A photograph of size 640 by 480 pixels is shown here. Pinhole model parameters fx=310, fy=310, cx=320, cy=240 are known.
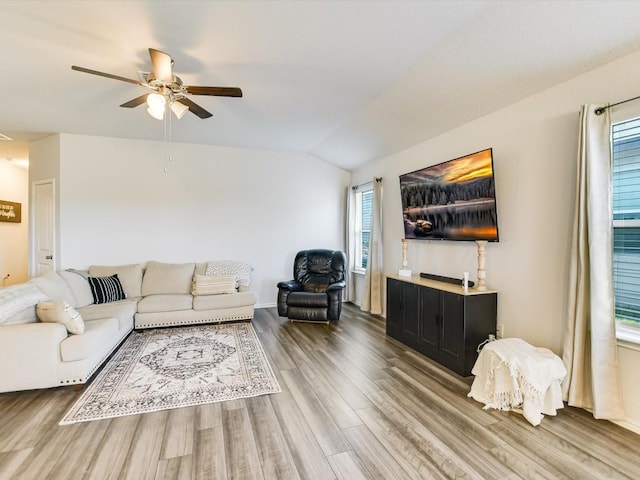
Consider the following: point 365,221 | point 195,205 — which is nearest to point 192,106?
point 195,205

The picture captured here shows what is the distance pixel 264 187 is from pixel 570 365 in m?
4.89

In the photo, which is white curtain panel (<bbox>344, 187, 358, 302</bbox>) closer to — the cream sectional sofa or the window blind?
the window blind

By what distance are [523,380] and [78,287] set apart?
16.0ft

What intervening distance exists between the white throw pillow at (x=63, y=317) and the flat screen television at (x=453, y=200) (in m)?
3.83

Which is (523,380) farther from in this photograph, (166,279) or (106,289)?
(106,289)

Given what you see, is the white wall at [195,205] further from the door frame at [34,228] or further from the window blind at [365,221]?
the window blind at [365,221]

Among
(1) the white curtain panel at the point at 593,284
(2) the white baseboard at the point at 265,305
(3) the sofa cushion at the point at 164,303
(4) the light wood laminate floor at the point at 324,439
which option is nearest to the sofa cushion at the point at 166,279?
(3) the sofa cushion at the point at 164,303

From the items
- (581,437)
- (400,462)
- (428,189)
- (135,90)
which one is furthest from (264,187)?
(581,437)

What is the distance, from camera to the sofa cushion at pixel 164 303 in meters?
4.26

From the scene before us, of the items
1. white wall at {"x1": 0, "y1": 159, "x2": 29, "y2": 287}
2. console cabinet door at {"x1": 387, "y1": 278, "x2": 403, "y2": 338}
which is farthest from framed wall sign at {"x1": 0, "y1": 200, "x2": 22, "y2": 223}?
console cabinet door at {"x1": 387, "y1": 278, "x2": 403, "y2": 338}

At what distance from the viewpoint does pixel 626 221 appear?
227cm

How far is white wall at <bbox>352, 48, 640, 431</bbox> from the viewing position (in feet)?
7.54

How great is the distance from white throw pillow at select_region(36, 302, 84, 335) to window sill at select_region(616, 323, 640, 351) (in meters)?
4.30

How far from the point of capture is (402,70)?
2.89 metres
